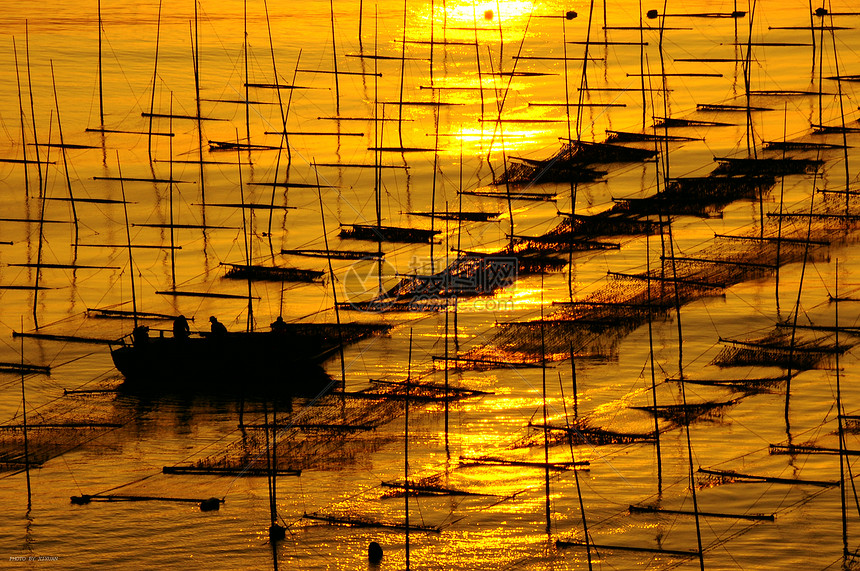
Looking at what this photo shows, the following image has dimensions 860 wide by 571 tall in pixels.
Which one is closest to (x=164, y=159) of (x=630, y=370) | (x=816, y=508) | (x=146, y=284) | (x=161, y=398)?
(x=146, y=284)

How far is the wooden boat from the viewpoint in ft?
168

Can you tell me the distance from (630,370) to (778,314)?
6.37 meters

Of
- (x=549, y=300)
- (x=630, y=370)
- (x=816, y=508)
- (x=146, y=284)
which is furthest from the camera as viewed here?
(x=146, y=284)

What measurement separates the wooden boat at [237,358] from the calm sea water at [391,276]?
82cm

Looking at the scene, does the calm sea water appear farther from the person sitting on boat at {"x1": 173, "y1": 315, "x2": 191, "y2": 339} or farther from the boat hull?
the person sitting on boat at {"x1": 173, "y1": 315, "x2": 191, "y2": 339}

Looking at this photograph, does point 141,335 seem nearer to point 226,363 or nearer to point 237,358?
point 226,363

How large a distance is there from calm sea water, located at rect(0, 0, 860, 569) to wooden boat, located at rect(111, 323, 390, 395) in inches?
32.2

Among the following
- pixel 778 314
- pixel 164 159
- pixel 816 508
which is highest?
pixel 164 159

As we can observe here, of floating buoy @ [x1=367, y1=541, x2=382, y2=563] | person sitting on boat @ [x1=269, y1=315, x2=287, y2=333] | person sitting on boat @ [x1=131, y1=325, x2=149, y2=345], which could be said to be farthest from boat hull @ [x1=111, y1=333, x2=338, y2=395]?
floating buoy @ [x1=367, y1=541, x2=382, y2=563]

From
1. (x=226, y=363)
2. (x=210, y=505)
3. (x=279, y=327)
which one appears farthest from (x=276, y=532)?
(x=279, y=327)

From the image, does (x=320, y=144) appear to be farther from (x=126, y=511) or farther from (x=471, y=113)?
(x=126, y=511)

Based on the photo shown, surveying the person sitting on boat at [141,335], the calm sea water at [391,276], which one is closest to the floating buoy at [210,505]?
the calm sea water at [391,276]

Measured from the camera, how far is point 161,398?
52312mm

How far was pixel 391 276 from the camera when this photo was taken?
60125 mm
